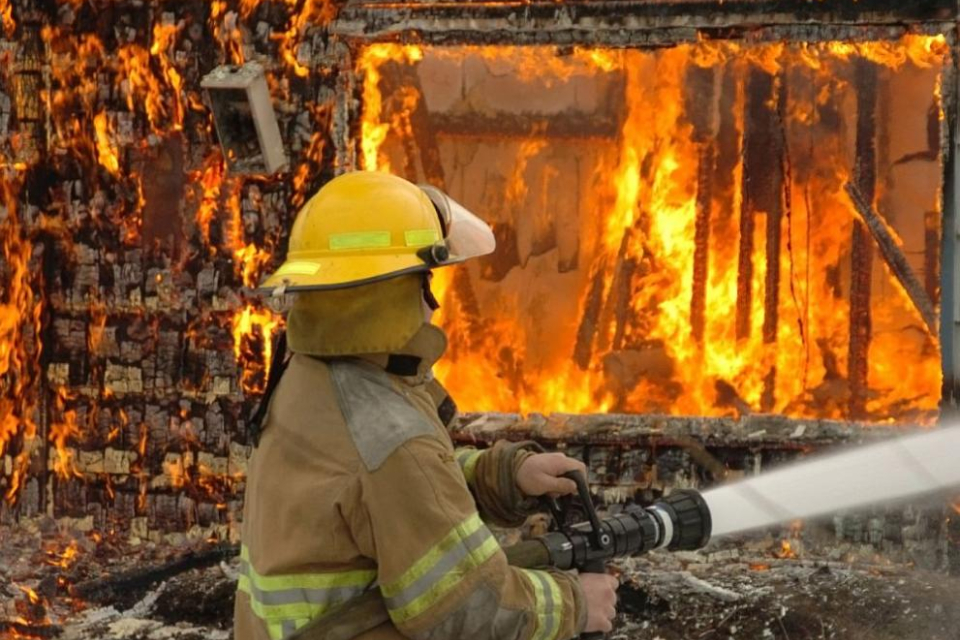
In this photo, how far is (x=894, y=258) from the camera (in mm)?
6316

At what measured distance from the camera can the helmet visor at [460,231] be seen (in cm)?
317

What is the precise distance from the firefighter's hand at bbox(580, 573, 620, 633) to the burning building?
321 cm

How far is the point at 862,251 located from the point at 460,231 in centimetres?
385

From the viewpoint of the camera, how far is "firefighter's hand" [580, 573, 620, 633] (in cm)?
291

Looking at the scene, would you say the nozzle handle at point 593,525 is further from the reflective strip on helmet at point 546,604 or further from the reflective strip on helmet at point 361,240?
the reflective strip on helmet at point 361,240

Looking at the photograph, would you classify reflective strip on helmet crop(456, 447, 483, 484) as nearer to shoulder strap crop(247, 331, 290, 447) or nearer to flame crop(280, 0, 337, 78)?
shoulder strap crop(247, 331, 290, 447)

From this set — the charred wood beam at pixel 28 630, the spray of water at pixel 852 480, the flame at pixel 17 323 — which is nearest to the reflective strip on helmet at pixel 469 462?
the spray of water at pixel 852 480

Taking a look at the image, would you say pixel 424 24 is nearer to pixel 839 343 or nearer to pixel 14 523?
pixel 839 343

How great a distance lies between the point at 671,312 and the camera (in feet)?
21.7

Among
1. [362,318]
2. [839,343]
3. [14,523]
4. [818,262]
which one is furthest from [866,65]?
[14,523]

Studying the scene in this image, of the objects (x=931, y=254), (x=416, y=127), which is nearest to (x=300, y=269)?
(x=416, y=127)

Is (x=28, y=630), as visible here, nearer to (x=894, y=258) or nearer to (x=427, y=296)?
(x=427, y=296)

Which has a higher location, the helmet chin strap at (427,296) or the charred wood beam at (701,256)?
the helmet chin strap at (427,296)

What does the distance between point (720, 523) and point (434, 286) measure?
3.17 meters
